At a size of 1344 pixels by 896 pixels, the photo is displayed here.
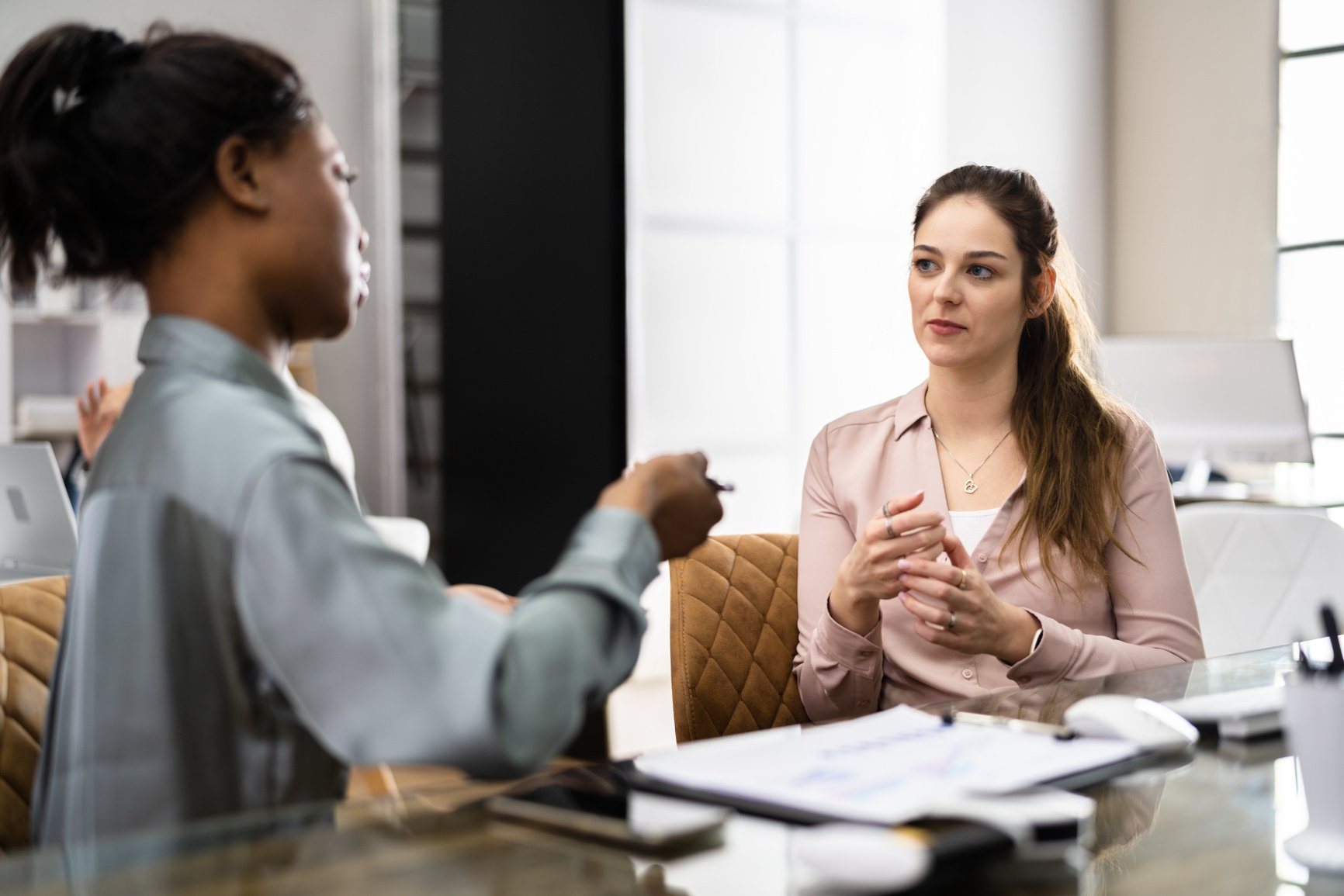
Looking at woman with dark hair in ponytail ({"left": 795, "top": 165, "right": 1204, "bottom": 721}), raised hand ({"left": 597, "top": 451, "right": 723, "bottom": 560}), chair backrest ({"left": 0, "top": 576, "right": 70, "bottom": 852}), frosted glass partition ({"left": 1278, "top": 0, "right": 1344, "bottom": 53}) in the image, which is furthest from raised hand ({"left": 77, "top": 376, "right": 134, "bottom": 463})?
frosted glass partition ({"left": 1278, "top": 0, "right": 1344, "bottom": 53})

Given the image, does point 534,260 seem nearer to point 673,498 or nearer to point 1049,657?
point 1049,657

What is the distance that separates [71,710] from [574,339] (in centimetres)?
378

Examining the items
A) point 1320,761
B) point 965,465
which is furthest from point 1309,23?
point 1320,761

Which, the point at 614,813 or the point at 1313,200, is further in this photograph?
the point at 1313,200

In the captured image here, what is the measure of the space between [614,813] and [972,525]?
1.08 meters

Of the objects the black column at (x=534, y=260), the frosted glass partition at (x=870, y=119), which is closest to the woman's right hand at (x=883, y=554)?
the black column at (x=534, y=260)

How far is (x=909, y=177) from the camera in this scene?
5367 mm

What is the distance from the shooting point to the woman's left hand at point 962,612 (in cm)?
157

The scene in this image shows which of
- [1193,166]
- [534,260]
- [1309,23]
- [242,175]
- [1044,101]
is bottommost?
[242,175]

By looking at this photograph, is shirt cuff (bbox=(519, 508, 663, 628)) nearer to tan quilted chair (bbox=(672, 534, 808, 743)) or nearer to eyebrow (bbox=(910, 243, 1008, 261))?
tan quilted chair (bbox=(672, 534, 808, 743))

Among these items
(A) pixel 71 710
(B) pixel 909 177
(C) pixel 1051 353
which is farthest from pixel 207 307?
(B) pixel 909 177

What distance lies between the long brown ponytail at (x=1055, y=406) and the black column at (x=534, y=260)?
260 centimetres

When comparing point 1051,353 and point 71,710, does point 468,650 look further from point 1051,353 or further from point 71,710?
point 1051,353

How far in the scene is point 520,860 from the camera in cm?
82
